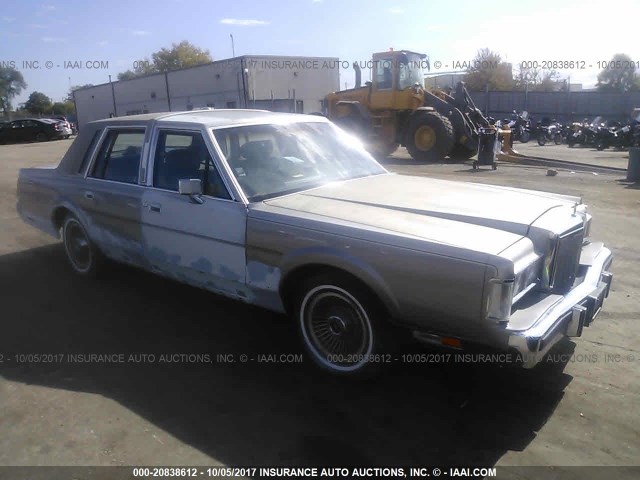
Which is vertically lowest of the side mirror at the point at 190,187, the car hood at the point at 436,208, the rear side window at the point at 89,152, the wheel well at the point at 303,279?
the wheel well at the point at 303,279

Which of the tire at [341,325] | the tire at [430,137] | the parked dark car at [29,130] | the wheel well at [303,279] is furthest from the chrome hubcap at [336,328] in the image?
the parked dark car at [29,130]

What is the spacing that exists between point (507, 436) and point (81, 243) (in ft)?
14.6

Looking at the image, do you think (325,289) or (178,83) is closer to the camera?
(325,289)

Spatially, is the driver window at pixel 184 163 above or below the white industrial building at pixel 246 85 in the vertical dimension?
below

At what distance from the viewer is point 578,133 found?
72.4ft

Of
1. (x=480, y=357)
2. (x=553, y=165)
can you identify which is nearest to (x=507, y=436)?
(x=480, y=357)

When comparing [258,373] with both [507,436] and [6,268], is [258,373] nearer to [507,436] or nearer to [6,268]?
[507,436]

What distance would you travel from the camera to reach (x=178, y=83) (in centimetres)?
3253

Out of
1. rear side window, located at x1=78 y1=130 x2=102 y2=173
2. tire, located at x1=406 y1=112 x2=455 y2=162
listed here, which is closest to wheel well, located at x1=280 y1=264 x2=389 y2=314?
rear side window, located at x1=78 y1=130 x2=102 y2=173

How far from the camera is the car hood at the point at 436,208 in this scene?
121 inches

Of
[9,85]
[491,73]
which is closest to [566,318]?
[491,73]

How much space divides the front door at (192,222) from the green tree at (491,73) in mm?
46318

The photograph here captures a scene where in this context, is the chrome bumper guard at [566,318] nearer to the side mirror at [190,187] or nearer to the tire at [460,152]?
the side mirror at [190,187]

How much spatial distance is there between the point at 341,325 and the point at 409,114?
14.2 m
